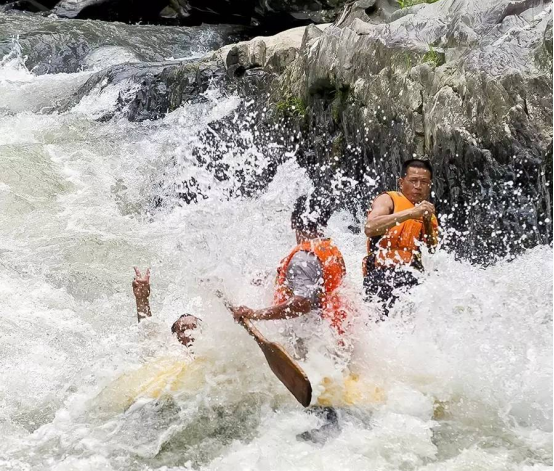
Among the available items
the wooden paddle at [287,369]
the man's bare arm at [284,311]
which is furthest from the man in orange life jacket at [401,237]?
the wooden paddle at [287,369]

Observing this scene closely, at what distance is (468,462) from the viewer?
143 inches

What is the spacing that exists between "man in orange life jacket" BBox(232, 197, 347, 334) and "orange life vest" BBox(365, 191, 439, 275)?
47 centimetres

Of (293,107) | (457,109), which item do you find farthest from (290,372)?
(293,107)

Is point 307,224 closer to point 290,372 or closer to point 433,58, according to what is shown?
point 290,372

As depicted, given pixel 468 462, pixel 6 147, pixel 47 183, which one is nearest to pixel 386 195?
pixel 468 462

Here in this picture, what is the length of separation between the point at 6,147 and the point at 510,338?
7.65 metres

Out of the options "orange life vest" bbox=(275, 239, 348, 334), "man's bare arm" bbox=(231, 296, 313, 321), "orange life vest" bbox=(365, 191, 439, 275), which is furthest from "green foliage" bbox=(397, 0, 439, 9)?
"man's bare arm" bbox=(231, 296, 313, 321)

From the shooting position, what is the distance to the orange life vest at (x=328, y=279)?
3.93m

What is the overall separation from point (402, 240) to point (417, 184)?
1.15 ft

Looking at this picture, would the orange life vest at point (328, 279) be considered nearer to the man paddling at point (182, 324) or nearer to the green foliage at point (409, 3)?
the man paddling at point (182, 324)

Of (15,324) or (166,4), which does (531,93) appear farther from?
(166,4)

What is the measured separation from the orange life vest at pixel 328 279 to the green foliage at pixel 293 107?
4.06 meters

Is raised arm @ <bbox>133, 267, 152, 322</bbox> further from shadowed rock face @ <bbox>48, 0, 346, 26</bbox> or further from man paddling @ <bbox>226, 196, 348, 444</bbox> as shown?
shadowed rock face @ <bbox>48, 0, 346, 26</bbox>

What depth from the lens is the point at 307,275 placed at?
12.8 ft
